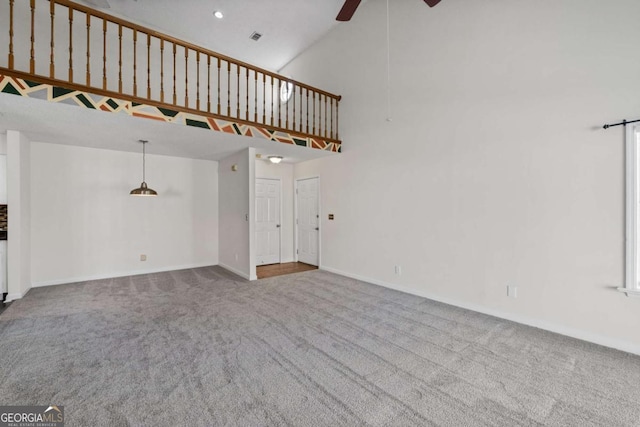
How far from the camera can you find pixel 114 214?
548 cm

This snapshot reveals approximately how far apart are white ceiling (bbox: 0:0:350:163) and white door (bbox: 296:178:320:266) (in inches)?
27.8

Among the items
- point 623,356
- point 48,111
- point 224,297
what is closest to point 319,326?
point 224,297

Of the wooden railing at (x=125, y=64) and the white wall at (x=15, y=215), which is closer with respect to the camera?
the white wall at (x=15, y=215)

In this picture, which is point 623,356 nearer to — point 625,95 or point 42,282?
point 625,95

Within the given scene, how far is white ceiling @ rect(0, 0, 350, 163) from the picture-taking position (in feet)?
11.8

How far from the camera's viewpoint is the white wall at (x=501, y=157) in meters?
2.76

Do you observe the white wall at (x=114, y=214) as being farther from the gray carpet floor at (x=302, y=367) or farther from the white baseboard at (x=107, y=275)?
the gray carpet floor at (x=302, y=367)

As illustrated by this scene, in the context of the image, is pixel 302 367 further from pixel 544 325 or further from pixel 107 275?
pixel 107 275

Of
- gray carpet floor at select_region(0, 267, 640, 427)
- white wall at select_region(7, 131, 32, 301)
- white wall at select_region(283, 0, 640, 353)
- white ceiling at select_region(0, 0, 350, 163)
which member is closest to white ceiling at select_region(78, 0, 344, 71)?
white ceiling at select_region(0, 0, 350, 163)

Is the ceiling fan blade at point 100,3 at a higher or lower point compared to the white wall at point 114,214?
higher

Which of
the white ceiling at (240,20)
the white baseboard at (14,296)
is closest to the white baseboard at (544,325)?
the white ceiling at (240,20)

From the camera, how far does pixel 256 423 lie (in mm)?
1756

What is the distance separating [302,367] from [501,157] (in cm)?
322

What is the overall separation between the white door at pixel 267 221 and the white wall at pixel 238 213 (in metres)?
0.70
